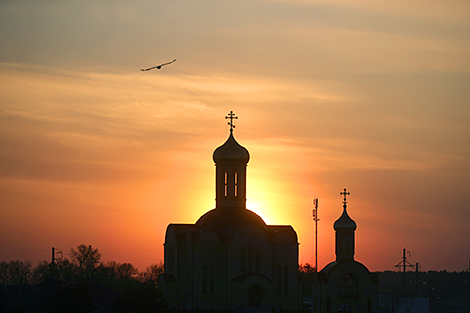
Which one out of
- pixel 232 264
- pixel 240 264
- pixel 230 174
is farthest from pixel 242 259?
pixel 230 174

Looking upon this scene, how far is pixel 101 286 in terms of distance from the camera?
2761 inches

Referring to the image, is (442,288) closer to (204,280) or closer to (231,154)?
(231,154)

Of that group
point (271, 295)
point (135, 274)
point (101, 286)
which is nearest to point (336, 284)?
point (271, 295)

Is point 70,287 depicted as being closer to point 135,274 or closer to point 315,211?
point 315,211

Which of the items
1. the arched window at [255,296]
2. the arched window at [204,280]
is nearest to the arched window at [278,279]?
the arched window at [255,296]

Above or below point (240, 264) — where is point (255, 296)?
below

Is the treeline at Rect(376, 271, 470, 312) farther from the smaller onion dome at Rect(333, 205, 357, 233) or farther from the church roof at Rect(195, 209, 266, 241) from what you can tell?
the church roof at Rect(195, 209, 266, 241)

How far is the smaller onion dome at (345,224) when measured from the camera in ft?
164

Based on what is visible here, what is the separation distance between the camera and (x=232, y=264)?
46375 mm

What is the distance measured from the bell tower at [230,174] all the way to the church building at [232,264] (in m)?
0.12

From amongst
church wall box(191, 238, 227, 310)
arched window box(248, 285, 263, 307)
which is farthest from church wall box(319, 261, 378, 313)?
church wall box(191, 238, 227, 310)

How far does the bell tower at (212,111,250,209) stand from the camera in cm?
4900

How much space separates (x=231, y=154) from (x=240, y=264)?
273 inches

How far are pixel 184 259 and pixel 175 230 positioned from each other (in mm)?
1900
